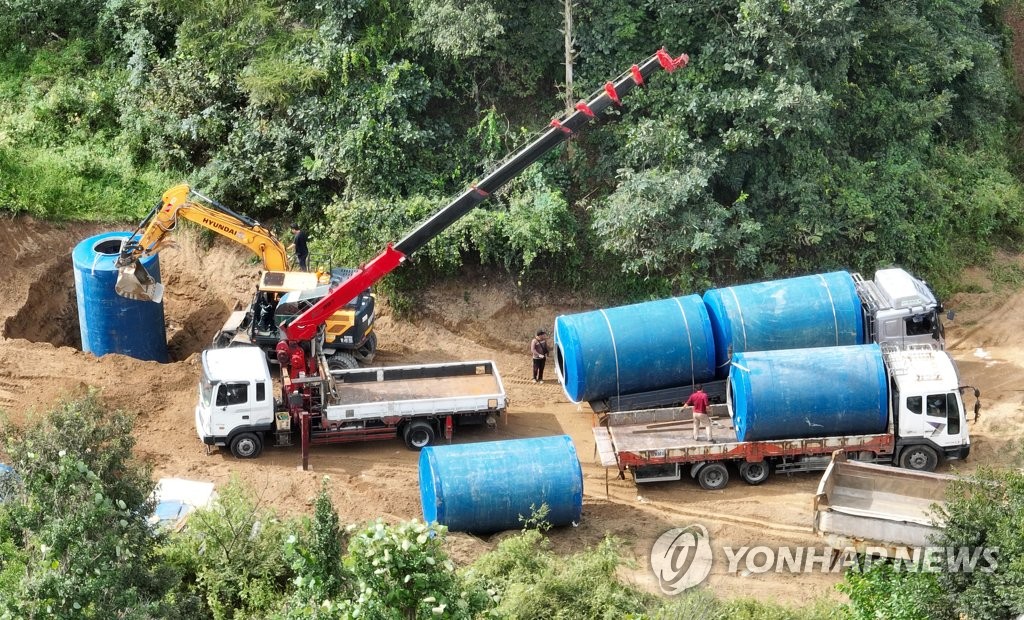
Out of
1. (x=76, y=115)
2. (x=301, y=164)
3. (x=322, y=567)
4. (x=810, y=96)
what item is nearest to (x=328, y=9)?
(x=301, y=164)

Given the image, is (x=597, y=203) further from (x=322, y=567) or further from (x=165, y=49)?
(x=322, y=567)

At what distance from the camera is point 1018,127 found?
113 ft

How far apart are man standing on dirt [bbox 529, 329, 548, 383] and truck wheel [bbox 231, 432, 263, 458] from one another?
6.12 m

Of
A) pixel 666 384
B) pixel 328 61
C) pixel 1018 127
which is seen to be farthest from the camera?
pixel 1018 127

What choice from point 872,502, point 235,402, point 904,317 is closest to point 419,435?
point 235,402

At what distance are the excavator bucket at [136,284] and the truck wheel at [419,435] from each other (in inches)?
250

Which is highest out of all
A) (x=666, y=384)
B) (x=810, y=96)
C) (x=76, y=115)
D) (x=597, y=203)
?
(x=76, y=115)

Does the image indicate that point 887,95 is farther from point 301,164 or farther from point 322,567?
point 322,567

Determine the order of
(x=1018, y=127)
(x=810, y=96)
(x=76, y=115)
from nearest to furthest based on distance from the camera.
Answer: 1. (x=810, y=96)
2. (x=76, y=115)
3. (x=1018, y=127)

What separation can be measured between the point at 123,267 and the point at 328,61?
7.73m

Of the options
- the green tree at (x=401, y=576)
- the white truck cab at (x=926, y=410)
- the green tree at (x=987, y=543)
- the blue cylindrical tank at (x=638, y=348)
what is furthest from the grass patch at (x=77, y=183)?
the green tree at (x=987, y=543)

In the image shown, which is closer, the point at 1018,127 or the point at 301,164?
the point at 301,164

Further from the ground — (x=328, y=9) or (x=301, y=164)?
(x=328, y=9)

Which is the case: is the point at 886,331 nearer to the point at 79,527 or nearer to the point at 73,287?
the point at 79,527
